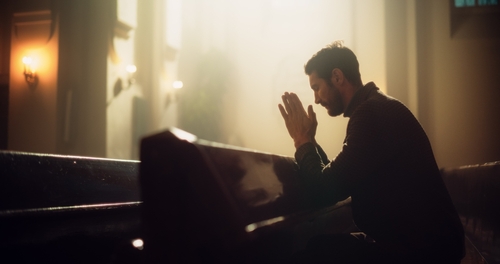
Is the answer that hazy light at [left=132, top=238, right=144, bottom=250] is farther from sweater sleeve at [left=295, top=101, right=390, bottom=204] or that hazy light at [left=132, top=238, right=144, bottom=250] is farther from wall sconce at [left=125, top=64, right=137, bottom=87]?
wall sconce at [left=125, top=64, right=137, bottom=87]

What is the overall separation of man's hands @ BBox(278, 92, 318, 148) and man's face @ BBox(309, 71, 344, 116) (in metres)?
0.10

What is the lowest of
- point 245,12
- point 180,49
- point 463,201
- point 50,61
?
point 463,201

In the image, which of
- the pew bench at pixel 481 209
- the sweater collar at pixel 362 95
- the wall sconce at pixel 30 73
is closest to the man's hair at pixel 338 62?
the sweater collar at pixel 362 95

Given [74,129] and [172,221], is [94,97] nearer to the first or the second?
[74,129]

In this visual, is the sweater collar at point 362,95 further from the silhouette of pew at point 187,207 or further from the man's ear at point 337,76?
the silhouette of pew at point 187,207

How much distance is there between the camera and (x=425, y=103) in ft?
23.4

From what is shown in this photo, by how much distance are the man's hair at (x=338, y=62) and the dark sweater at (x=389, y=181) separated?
0.37 meters

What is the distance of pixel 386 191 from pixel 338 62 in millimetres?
679

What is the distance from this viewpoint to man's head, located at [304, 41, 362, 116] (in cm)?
207

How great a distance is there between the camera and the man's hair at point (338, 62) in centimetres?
207

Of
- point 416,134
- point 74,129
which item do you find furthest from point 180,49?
point 416,134

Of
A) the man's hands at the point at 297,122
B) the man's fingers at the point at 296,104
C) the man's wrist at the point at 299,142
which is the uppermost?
the man's fingers at the point at 296,104

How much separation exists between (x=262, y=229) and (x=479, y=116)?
684cm

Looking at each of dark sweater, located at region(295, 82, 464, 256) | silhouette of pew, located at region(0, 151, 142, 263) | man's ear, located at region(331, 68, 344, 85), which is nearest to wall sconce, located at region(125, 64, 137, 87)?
silhouette of pew, located at region(0, 151, 142, 263)
